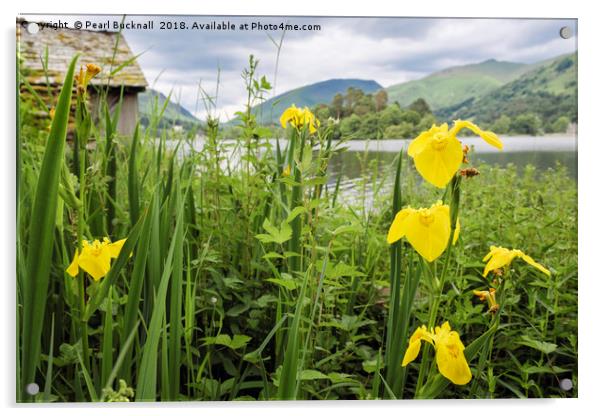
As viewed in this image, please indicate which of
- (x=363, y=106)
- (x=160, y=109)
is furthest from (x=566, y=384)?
(x=160, y=109)

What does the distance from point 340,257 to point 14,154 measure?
100 cm

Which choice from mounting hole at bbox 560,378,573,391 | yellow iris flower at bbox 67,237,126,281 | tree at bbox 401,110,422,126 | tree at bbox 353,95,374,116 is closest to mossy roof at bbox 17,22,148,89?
yellow iris flower at bbox 67,237,126,281

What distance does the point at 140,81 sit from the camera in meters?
1.81

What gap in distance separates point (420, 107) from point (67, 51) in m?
1.08

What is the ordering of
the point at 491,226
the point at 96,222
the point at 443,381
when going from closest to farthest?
the point at 443,381, the point at 96,222, the point at 491,226

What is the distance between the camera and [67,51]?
1.78 meters

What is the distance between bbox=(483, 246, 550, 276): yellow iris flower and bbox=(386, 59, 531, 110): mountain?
48 centimetres

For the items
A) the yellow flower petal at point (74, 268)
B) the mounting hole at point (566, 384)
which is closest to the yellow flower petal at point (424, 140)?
the mounting hole at point (566, 384)

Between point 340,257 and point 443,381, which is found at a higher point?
point 340,257

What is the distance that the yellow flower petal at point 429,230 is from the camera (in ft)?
4.77

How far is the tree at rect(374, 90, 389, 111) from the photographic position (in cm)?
183

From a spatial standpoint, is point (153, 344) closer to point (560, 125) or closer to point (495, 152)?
point (495, 152)
